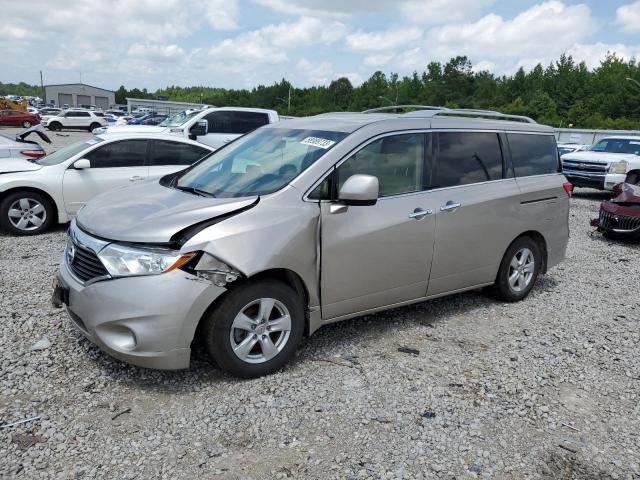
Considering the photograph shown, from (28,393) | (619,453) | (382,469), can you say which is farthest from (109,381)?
(619,453)

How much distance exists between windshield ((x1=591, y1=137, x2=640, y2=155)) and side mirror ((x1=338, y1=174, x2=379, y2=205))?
13.9m

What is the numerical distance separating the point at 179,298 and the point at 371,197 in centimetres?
147

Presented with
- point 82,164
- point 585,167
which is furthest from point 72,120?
point 585,167

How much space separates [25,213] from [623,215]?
9310mm

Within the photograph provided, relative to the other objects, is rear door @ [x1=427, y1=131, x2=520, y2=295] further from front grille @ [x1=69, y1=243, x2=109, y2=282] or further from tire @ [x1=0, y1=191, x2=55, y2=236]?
tire @ [x1=0, y1=191, x2=55, y2=236]

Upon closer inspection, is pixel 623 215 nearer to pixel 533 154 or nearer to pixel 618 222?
pixel 618 222

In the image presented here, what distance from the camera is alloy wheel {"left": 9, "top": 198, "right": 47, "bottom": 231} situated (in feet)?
24.6

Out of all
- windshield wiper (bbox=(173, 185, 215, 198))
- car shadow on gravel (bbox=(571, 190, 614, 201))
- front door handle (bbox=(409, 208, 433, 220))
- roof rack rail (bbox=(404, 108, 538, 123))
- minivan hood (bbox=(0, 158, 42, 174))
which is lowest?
car shadow on gravel (bbox=(571, 190, 614, 201))

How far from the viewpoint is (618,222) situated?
29.2 ft

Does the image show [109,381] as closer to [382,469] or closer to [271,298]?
[271,298]

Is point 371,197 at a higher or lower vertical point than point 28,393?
higher

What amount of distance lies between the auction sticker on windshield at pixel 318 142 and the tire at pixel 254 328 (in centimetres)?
114

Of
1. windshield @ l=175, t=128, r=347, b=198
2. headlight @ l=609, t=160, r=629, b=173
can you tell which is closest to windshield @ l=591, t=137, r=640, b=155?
headlight @ l=609, t=160, r=629, b=173

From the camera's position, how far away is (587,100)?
71625mm
